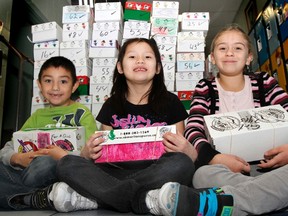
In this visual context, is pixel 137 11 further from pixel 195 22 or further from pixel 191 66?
pixel 191 66

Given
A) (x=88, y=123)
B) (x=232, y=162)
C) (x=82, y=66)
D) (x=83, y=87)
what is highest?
(x=82, y=66)

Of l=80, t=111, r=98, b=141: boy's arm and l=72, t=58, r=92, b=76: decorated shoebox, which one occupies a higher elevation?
l=72, t=58, r=92, b=76: decorated shoebox

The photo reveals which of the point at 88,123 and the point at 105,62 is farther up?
the point at 105,62

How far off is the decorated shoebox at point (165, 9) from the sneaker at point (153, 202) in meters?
1.61

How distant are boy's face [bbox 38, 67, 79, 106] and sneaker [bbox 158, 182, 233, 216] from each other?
855 millimetres

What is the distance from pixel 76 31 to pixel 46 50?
0.23 metres

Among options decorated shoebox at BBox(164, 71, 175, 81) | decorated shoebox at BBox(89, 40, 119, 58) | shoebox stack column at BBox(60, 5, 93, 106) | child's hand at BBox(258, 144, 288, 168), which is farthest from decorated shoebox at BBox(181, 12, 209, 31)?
child's hand at BBox(258, 144, 288, 168)

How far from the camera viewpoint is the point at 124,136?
33.9 inches

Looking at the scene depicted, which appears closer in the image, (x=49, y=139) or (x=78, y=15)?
(x=49, y=139)

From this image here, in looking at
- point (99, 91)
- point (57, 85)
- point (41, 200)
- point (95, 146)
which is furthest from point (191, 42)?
point (41, 200)

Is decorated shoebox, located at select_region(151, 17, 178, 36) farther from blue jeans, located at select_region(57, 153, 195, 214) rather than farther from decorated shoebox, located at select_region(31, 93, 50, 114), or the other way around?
blue jeans, located at select_region(57, 153, 195, 214)

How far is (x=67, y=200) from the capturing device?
737mm

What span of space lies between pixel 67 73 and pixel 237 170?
892 millimetres

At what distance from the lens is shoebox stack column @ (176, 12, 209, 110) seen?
6.42ft
